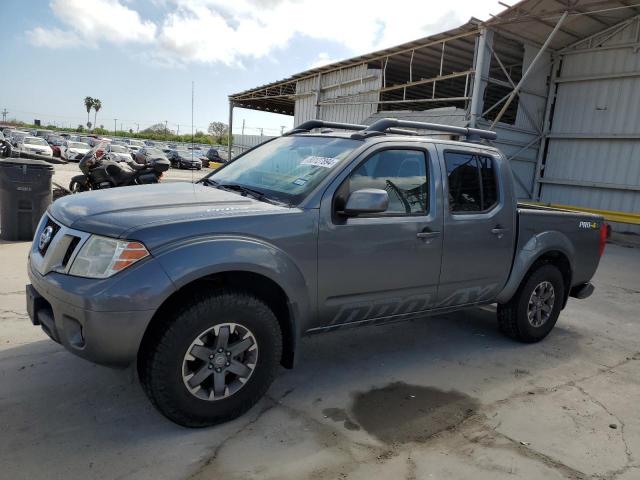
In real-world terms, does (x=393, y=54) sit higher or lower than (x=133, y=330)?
higher

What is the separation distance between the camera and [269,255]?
299cm

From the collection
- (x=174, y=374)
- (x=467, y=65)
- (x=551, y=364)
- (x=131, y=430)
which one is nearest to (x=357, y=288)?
(x=174, y=374)

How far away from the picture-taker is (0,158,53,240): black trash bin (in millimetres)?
7355

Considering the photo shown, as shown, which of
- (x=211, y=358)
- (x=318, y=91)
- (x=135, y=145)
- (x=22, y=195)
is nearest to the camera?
(x=211, y=358)

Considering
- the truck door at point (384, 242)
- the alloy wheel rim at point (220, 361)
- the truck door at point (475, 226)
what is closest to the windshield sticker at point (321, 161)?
the truck door at point (384, 242)

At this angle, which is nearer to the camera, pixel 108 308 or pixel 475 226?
pixel 108 308

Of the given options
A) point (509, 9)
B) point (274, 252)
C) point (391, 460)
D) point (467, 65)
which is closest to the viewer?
point (391, 460)

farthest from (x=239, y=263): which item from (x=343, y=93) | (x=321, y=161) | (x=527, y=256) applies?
(x=343, y=93)

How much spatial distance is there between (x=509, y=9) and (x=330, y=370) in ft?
39.7

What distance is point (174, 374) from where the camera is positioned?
275 cm

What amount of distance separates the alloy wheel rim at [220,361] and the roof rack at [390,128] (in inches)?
68.2

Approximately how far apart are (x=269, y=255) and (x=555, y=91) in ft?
52.7

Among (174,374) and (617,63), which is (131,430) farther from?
(617,63)

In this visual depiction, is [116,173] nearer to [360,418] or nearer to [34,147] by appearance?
[360,418]
